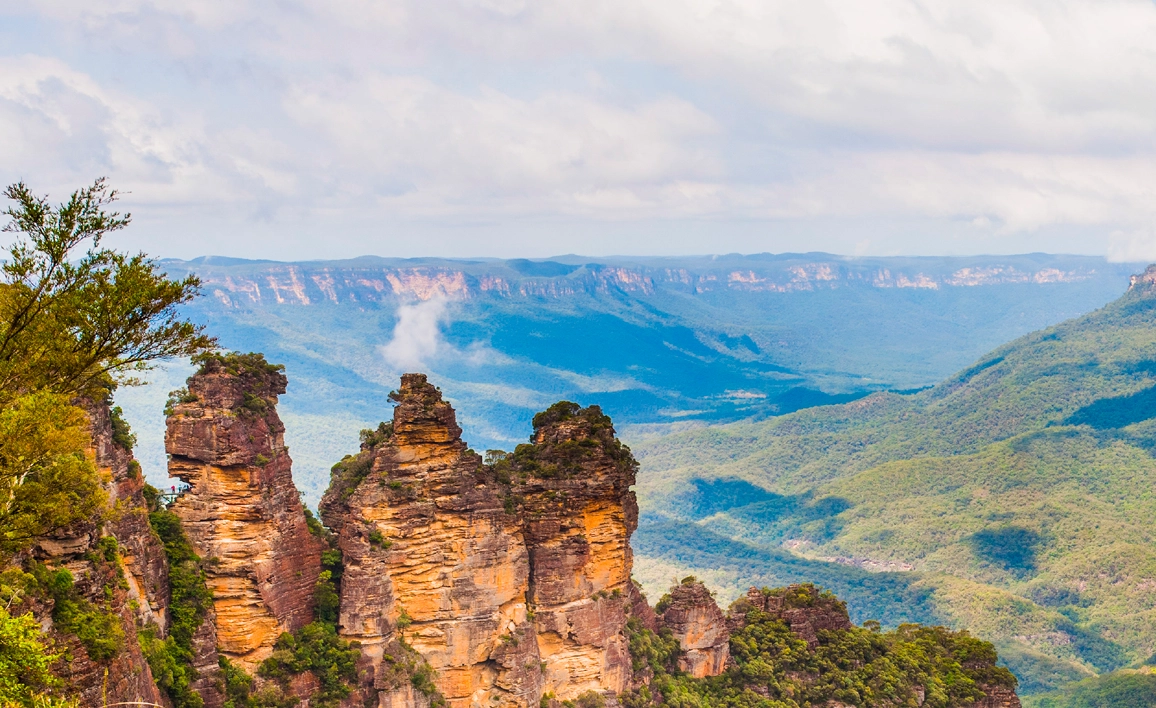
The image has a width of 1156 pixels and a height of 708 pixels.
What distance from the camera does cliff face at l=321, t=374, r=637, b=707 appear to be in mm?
36750

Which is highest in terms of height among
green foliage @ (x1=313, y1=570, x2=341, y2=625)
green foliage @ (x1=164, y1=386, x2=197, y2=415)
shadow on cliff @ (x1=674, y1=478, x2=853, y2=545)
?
green foliage @ (x1=164, y1=386, x2=197, y2=415)

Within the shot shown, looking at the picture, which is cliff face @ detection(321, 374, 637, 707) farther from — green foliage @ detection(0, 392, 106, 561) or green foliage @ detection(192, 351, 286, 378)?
green foliage @ detection(0, 392, 106, 561)

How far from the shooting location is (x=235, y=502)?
111 ft

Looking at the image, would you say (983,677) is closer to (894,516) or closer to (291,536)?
(291,536)

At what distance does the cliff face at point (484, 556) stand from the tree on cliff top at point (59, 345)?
14.8m

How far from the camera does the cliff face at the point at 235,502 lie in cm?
3341

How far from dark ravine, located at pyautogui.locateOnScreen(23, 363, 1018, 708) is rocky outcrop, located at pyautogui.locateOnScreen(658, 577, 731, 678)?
0.29 feet

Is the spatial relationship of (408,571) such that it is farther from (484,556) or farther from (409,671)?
(409,671)

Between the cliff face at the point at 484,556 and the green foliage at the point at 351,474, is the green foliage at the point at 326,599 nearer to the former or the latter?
the cliff face at the point at 484,556

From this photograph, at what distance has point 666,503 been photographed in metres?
198

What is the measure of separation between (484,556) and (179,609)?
36.0 ft

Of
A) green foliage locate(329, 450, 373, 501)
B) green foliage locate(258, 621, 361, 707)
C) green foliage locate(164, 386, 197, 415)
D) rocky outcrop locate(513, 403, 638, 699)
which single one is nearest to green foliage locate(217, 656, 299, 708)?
green foliage locate(258, 621, 361, 707)

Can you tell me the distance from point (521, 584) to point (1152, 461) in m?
167

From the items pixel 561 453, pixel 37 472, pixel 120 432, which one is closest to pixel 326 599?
pixel 120 432
